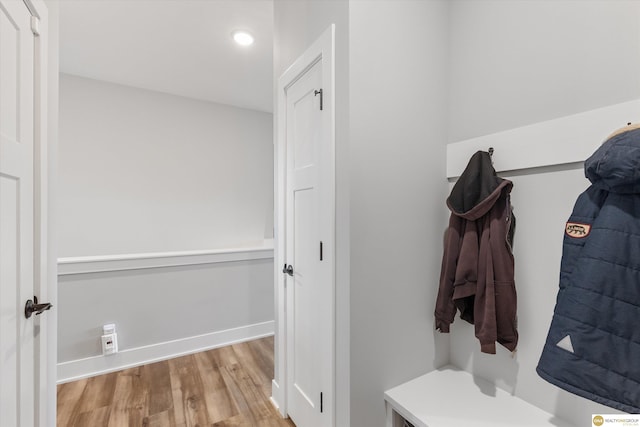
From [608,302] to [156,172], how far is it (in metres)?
3.91

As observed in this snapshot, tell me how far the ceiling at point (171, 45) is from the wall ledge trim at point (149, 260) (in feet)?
5.87

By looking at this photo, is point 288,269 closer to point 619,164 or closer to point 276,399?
point 276,399

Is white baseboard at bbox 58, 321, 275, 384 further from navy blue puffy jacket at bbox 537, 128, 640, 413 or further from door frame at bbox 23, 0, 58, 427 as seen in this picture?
navy blue puffy jacket at bbox 537, 128, 640, 413

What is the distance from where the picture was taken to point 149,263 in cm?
240

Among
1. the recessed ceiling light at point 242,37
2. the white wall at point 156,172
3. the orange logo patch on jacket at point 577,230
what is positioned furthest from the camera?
the white wall at point 156,172

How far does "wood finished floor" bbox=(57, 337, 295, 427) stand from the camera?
1.73 meters

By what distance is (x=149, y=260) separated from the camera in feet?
7.86

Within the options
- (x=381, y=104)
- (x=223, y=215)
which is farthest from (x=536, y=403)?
(x=223, y=215)

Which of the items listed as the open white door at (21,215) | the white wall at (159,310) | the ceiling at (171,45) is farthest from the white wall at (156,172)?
the open white door at (21,215)

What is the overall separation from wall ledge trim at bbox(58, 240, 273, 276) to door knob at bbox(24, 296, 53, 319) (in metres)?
1.20

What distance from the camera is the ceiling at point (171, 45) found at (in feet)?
6.40

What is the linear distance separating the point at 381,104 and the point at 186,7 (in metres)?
1.68

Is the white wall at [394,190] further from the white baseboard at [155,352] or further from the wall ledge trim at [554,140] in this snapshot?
the white baseboard at [155,352]

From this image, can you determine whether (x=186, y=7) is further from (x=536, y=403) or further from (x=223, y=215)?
(x=536, y=403)
